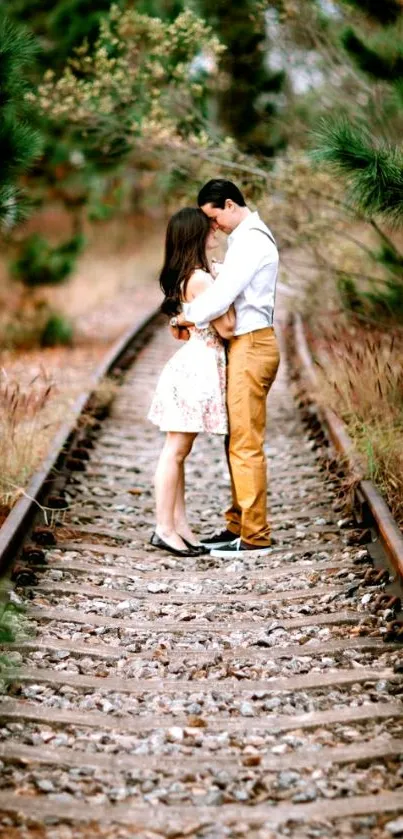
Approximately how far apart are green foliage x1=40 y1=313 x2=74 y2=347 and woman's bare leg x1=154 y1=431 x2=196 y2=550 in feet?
23.6

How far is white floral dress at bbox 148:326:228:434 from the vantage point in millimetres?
5934

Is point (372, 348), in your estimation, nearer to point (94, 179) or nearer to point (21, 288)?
point (21, 288)

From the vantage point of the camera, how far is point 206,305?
18.6 ft

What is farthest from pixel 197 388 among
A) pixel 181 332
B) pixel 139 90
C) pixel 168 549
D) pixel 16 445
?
pixel 139 90

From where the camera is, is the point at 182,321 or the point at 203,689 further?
the point at 182,321

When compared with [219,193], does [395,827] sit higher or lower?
lower

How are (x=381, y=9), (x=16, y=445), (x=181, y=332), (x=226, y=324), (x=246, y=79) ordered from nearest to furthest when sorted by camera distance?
(x=226, y=324) → (x=181, y=332) → (x=16, y=445) → (x=381, y=9) → (x=246, y=79)

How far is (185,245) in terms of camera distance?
5.72m

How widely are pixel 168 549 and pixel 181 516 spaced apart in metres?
0.25

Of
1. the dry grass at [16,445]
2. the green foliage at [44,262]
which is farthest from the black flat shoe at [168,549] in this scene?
the green foliage at [44,262]

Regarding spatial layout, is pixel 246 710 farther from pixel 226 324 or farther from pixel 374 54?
pixel 374 54

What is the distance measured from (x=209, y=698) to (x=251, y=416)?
82.4 inches

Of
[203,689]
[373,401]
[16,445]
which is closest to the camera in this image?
[203,689]

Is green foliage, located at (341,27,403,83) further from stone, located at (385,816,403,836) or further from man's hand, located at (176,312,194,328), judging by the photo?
stone, located at (385,816,403,836)
